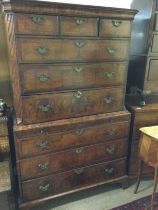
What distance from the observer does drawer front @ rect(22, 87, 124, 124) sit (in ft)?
5.39

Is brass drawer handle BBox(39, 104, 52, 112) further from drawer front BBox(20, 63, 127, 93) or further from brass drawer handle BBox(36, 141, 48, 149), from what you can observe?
brass drawer handle BBox(36, 141, 48, 149)

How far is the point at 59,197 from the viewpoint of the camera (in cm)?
205

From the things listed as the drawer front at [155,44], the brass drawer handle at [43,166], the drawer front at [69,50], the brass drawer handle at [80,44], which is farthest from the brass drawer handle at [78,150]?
the drawer front at [155,44]

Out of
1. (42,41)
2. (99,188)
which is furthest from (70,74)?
(99,188)

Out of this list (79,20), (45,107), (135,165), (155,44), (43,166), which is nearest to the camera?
(79,20)

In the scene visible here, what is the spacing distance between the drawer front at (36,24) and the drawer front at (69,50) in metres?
0.06

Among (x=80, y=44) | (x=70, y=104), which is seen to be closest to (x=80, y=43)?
(x=80, y=44)

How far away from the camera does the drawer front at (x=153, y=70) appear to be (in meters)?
1.96

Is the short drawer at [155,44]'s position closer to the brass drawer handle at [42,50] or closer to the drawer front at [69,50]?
the drawer front at [69,50]

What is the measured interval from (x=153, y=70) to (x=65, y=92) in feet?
2.86

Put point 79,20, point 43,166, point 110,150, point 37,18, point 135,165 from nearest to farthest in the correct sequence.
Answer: point 37,18
point 79,20
point 43,166
point 110,150
point 135,165

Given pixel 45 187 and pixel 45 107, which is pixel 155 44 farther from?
pixel 45 187

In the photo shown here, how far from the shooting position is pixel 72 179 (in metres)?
1.97

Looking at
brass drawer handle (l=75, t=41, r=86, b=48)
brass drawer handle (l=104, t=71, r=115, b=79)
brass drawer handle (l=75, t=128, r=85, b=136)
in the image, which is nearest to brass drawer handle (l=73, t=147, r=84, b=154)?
brass drawer handle (l=75, t=128, r=85, b=136)
